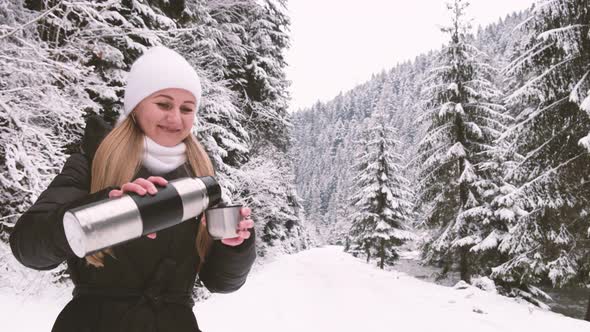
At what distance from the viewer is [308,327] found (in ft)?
23.8

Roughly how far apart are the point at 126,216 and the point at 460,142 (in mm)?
18714

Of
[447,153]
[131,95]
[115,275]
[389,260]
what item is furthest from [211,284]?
[389,260]

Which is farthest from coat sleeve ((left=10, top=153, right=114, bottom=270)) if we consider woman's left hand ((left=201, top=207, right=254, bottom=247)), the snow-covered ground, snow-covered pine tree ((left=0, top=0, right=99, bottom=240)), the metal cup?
the snow-covered ground

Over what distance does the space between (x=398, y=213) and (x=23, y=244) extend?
28.6 m

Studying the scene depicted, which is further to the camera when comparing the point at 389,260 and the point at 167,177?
the point at 389,260

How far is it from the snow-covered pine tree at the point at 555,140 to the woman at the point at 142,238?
1080 centimetres

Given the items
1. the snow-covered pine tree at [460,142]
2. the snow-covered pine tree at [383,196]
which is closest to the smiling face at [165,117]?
the snow-covered pine tree at [460,142]

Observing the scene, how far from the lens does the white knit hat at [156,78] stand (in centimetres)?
171

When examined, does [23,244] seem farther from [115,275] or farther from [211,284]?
[211,284]

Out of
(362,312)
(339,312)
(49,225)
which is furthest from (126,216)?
(362,312)

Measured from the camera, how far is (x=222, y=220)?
1.43 metres

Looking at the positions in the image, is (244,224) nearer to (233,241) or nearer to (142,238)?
(233,241)

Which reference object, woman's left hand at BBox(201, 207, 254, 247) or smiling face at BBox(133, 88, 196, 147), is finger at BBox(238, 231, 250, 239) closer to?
woman's left hand at BBox(201, 207, 254, 247)

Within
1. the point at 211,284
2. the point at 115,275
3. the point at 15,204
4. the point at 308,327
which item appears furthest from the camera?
the point at 308,327
